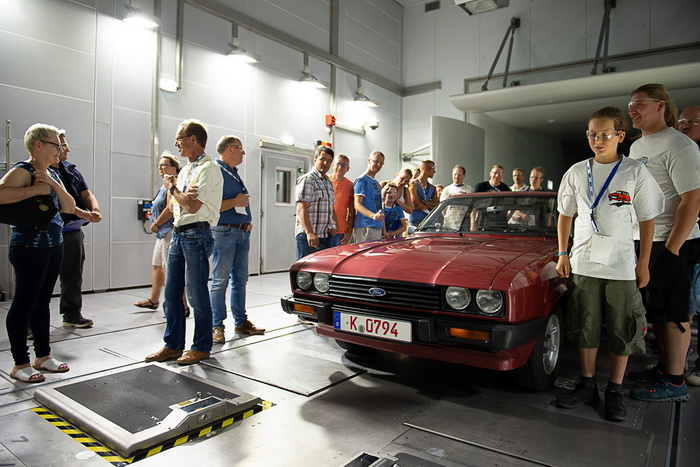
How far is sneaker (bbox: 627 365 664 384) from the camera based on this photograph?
9.36 ft

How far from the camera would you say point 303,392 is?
2820mm

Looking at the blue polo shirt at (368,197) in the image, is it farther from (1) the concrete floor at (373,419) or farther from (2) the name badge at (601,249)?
(2) the name badge at (601,249)

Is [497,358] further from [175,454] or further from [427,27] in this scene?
[427,27]

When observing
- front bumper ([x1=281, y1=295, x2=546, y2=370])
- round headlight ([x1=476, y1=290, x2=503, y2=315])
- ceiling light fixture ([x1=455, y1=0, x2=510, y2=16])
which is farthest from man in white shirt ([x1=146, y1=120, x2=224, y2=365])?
ceiling light fixture ([x1=455, y1=0, x2=510, y2=16])

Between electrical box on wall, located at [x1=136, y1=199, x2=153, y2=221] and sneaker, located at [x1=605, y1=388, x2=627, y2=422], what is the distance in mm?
6094

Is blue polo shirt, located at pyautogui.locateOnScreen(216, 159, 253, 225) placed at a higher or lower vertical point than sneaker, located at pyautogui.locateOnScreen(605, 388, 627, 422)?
higher

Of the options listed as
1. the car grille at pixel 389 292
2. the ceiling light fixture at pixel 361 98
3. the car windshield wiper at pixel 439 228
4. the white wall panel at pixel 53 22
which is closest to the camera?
the car grille at pixel 389 292

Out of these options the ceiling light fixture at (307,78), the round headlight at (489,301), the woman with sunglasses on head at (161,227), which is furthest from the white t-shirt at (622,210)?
the ceiling light fixture at (307,78)

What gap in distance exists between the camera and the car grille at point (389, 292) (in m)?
2.57

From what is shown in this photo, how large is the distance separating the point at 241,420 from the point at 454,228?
222 cm

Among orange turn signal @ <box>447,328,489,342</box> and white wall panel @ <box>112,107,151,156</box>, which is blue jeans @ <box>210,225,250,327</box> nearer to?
orange turn signal @ <box>447,328,489,342</box>

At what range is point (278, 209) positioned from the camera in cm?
909

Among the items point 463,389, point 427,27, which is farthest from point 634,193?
point 427,27

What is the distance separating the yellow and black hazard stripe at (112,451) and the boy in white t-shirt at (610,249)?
1758mm
